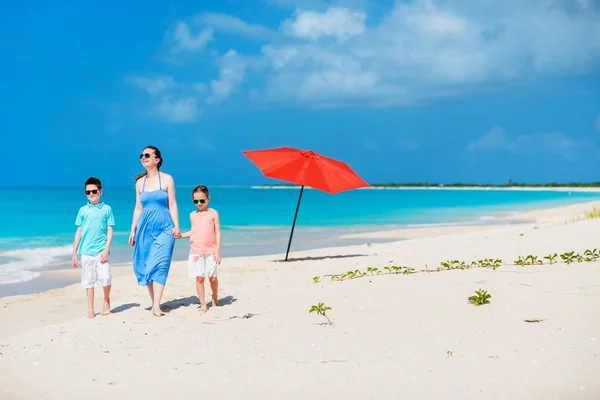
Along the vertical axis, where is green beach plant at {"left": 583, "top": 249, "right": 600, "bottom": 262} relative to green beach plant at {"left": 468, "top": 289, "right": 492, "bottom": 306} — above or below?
above

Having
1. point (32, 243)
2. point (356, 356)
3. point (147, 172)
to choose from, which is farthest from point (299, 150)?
point (32, 243)

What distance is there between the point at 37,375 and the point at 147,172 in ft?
9.10

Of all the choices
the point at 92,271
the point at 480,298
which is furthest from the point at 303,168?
the point at 480,298

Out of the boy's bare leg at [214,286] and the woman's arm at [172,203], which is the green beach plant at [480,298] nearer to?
the boy's bare leg at [214,286]

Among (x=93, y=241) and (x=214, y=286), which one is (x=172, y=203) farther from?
(x=214, y=286)

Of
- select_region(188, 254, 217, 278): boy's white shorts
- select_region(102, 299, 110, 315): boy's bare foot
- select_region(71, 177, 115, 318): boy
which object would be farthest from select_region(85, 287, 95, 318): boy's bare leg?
select_region(188, 254, 217, 278): boy's white shorts

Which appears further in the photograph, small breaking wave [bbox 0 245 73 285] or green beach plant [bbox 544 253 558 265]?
small breaking wave [bbox 0 245 73 285]

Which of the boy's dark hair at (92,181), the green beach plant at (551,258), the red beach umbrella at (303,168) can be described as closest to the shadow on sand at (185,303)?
the boy's dark hair at (92,181)

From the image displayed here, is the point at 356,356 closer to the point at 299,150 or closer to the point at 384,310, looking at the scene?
the point at 384,310

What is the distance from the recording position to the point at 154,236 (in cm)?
698

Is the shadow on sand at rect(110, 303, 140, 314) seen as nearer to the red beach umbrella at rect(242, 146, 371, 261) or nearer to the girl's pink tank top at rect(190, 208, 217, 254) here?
the girl's pink tank top at rect(190, 208, 217, 254)

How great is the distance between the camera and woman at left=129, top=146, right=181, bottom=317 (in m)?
6.98

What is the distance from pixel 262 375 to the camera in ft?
15.3

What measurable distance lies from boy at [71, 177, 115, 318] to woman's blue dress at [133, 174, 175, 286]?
376 millimetres
